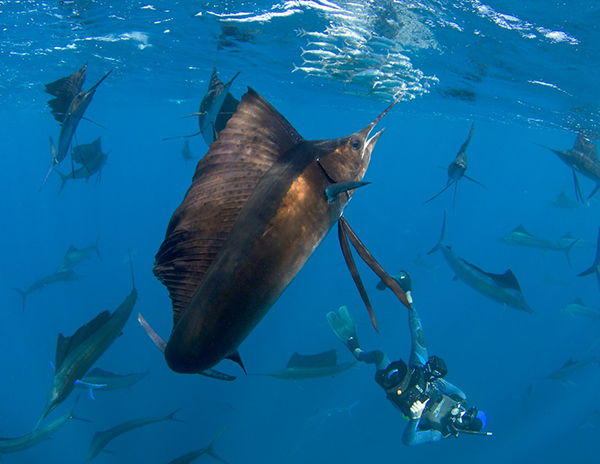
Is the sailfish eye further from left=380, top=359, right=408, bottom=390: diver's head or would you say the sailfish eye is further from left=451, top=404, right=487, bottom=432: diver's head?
left=451, top=404, right=487, bottom=432: diver's head

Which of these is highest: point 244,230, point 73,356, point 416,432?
point 244,230

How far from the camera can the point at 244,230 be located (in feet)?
4.28

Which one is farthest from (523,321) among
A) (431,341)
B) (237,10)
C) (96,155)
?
(96,155)

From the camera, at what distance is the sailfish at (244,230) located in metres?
1.25

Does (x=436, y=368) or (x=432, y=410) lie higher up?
(x=436, y=368)

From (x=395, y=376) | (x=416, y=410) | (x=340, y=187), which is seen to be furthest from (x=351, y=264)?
(x=416, y=410)

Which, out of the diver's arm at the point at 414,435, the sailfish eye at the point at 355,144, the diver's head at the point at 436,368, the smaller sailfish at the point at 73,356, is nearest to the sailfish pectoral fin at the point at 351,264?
the sailfish eye at the point at 355,144

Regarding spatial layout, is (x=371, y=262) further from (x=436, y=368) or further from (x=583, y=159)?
(x=583, y=159)

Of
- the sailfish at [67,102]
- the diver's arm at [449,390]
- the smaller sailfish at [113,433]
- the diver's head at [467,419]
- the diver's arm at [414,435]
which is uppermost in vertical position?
the sailfish at [67,102]

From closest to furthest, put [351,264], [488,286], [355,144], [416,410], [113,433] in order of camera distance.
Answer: [351,264] < [355,144] < [416,410] < [113,433] < [488,286]

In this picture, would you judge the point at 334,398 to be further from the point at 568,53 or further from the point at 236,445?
the point at 568,53

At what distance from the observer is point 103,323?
3.75 meters

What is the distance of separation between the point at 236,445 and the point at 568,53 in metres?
18.2

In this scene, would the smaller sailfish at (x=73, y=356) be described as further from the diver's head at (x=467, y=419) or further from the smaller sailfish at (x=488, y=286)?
the smaller sailfish at (x=488, y=286)
